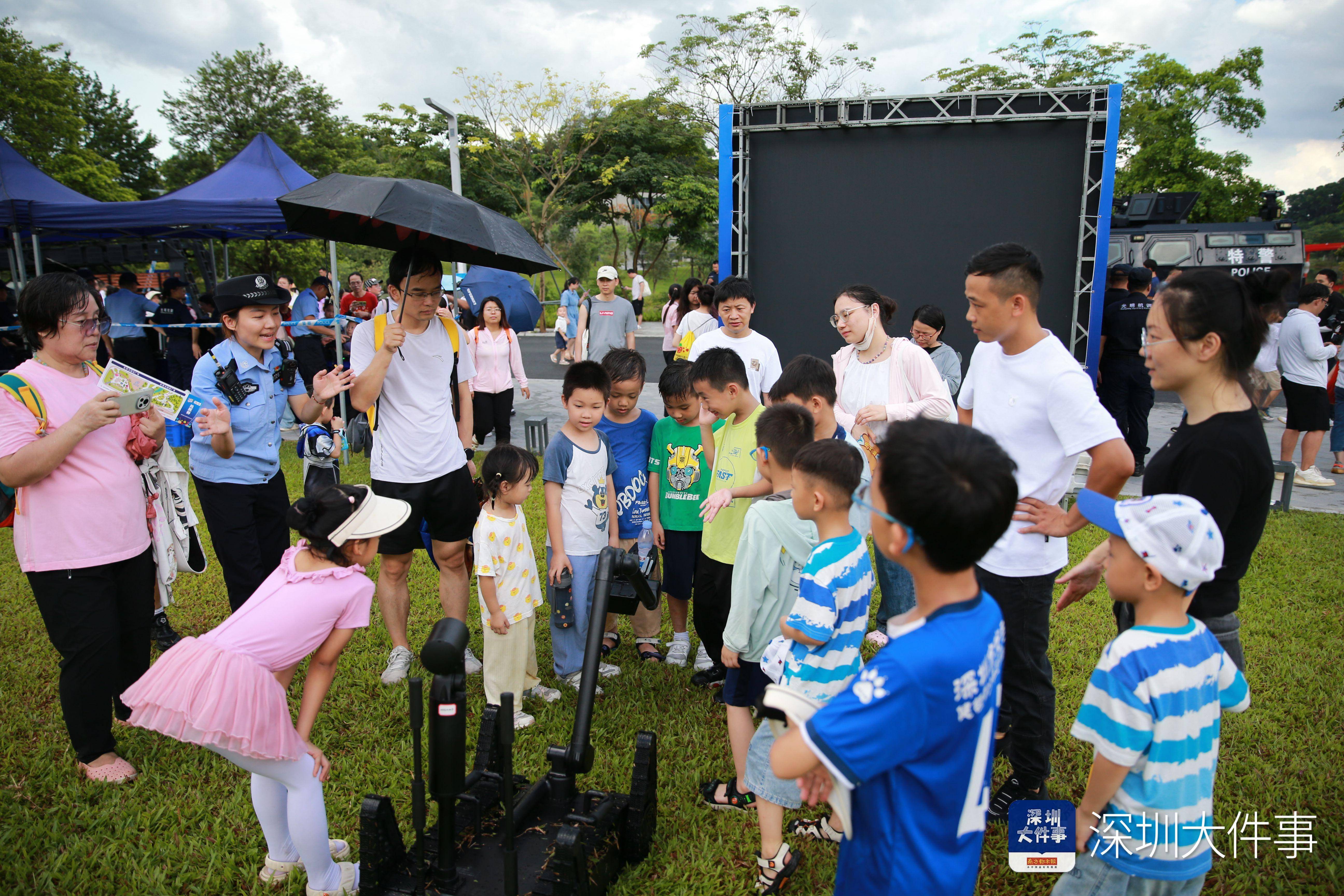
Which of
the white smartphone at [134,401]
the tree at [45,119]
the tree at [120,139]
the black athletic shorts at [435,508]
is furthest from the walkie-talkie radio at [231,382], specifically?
the tree at [120,139]

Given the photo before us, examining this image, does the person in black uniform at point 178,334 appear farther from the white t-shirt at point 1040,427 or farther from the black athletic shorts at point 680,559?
the white t-shirt at point 1040,427

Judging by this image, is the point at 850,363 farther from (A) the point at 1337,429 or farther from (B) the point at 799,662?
(A) the point at 1337,429

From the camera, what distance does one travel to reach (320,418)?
378 centimetres

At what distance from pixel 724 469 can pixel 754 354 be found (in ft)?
4.58

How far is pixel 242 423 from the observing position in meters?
3.58

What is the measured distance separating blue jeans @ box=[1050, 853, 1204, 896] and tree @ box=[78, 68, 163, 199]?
144 ft

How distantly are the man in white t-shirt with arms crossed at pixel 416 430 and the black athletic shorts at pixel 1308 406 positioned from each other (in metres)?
8.12

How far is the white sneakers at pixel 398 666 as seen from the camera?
4.05 m

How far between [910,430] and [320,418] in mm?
3174

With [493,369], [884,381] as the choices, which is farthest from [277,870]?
[493,369]

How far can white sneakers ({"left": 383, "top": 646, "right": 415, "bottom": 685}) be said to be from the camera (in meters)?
4.05

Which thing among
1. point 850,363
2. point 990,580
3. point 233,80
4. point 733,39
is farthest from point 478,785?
point 233,80

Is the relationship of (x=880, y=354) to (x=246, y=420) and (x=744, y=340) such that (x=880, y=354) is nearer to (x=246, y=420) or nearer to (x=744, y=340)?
(x=744, y=340)

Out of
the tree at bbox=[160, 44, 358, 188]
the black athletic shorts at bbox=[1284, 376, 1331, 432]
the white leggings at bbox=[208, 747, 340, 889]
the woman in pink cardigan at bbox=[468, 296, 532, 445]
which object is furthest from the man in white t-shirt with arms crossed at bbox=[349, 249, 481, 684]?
the tree at bbox=[160, 44, 358, 188]
